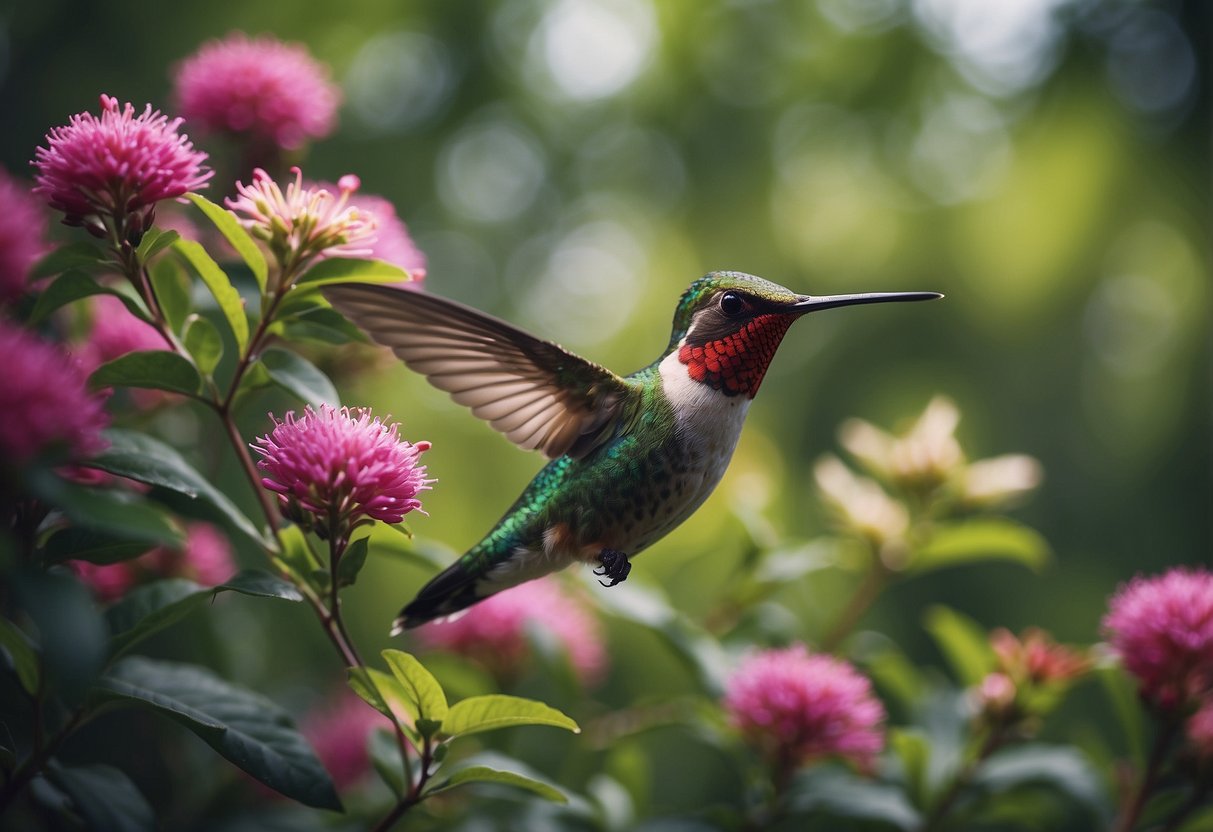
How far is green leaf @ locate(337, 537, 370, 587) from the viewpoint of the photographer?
41.9 inches

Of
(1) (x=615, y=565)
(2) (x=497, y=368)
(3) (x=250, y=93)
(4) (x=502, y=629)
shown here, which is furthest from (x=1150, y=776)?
(3) (x=250, y=93)

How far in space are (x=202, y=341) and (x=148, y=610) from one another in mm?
352

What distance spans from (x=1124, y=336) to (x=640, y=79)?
2.08 meters

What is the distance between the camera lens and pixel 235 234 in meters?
1.11

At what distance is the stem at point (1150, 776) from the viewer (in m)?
1.52

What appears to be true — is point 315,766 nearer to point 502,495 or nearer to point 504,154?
point 502,495

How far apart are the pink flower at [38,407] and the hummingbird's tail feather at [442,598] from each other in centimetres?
45

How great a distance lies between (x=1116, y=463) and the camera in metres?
3.50

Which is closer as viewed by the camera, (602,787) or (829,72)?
(602,787)

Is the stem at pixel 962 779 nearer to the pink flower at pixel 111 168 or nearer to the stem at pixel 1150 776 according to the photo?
the stem at pixel 1150 776

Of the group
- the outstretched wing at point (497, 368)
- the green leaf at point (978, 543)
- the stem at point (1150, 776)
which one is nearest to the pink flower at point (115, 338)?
the outstretched wing at point (497, 368)

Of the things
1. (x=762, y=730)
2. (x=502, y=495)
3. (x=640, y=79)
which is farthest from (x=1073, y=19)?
(x=762, y=730)

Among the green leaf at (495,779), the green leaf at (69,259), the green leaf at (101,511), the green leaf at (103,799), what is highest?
the green leaf at (69,259)

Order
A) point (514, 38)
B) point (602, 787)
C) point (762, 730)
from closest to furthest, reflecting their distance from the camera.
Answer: point (762, 730), point (602, 787), point (514, 38)
